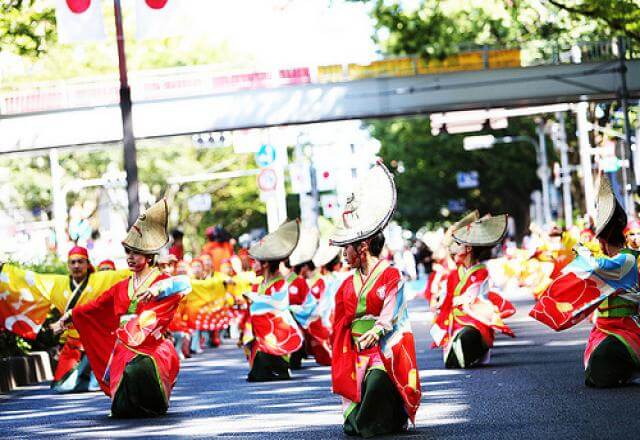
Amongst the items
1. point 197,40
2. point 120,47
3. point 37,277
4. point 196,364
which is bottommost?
point 196,364

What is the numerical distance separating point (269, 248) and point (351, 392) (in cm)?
701

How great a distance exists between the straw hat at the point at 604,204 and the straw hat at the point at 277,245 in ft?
17.6

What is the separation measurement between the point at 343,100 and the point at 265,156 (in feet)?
8.03

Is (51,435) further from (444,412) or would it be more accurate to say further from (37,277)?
(37,277)

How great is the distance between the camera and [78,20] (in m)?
17.1

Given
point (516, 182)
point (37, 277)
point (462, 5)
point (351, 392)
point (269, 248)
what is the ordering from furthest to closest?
point (516, 182), point (462, 5), point (269, 248), point (37, 277), point (351, 392)

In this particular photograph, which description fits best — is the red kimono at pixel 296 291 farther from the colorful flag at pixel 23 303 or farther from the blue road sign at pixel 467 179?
the blue road sign at pixel 467 179

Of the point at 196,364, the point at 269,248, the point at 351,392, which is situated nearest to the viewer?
the point at 351,392

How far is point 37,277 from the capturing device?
16.0 metres

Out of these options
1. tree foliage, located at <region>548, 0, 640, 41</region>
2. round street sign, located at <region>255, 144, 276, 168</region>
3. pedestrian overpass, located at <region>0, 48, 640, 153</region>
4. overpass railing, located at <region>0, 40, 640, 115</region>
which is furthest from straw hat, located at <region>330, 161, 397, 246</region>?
overpass railing, located at <region>0, 40, 640, 115</region>

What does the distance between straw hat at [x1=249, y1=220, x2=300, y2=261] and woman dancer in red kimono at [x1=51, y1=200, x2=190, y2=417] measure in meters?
4.45

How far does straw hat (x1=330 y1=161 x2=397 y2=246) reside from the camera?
10.5 m

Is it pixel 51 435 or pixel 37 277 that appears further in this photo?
pixel 37 277

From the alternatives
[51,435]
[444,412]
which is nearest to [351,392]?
[444,412]
